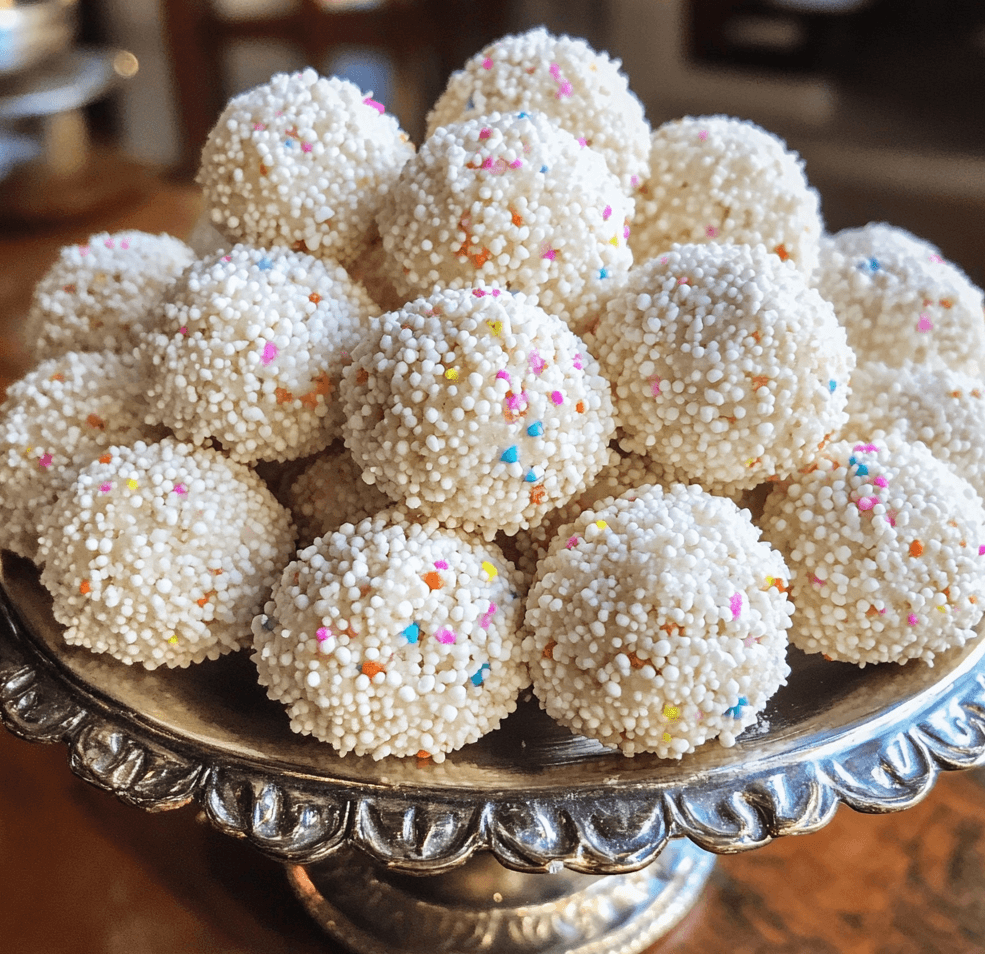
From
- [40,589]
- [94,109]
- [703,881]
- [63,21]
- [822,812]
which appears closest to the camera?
[822,812]

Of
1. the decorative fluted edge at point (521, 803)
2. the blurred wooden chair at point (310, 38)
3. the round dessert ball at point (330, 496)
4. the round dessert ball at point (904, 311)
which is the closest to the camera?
the decorative fluted edge at point (521, 803)

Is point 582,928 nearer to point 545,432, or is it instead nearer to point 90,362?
point 545,432

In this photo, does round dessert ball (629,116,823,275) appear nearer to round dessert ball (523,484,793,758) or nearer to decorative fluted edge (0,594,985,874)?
round dessert ball (523,484,793,758)

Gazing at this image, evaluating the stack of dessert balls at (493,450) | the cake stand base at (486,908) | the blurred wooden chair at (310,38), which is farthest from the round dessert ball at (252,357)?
the blurred wooden chair at (310,38)

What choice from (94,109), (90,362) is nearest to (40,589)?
(90,362)

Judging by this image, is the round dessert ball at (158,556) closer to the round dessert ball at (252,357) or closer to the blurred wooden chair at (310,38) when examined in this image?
the round dessert ball at (252,357)

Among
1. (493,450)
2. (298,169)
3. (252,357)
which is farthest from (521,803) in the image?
(298,169)
